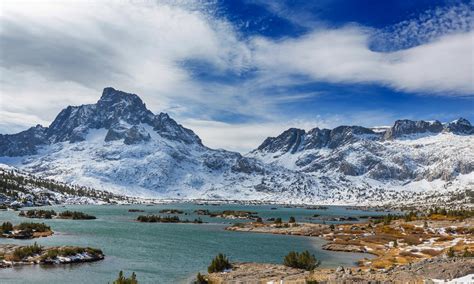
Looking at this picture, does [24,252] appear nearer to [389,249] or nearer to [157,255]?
[157,255]

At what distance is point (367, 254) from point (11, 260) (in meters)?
61.6

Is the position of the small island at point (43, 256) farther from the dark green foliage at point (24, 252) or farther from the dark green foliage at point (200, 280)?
the dark green foliage at point (200, 280)

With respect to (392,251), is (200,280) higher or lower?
higher

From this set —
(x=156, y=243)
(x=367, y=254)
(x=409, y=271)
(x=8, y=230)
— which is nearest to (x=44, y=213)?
(x=8, y=230)

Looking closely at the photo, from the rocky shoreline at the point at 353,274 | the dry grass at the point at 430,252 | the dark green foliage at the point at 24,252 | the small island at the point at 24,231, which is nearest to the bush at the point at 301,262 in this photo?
the rocky shoreline at the point at 353,274

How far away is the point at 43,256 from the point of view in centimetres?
6194

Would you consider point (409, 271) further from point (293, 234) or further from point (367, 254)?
point (293, 234)

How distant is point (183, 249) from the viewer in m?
85.2

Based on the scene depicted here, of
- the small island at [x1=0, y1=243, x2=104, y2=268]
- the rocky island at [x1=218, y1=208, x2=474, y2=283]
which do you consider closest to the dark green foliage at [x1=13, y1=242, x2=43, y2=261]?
the small island at [x1=0, y1=243, x2=104, y2=268]

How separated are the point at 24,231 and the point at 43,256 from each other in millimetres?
36317

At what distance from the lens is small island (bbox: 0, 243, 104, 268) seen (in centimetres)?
6003

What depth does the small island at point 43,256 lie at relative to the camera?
60.0 metres

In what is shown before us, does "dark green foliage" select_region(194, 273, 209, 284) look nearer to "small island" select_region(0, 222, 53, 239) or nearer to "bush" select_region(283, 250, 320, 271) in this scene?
"bush" select_region(283, 250, 320, 271)

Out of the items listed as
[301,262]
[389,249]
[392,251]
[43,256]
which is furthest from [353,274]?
[389,249]
